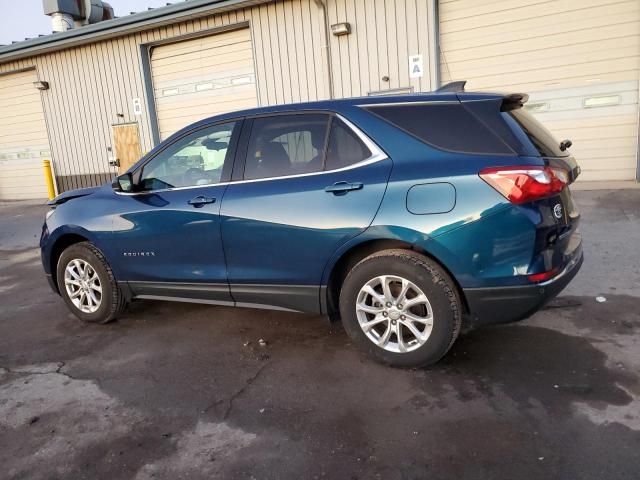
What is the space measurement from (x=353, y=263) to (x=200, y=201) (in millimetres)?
1269

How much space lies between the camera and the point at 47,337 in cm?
454

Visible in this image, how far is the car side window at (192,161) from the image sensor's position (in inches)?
160

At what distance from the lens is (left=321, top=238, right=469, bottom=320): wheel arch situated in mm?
3291

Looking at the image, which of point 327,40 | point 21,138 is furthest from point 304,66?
point 21,138

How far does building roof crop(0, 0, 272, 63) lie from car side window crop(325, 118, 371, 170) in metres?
8.25

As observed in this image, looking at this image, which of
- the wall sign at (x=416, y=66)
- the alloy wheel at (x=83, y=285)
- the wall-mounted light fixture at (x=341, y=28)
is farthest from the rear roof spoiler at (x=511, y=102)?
the wall-mounted light fixture at (x=341, y=28)

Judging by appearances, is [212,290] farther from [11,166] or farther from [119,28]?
[11,166]

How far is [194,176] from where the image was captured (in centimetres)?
418

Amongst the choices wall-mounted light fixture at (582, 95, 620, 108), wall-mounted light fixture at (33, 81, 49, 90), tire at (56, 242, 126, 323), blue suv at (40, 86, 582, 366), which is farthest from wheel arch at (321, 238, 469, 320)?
wall-mounted light fixture at (33, 81, 49, 90)

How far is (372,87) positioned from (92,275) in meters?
7.22

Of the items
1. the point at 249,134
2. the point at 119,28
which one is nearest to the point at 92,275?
the point at 249,134

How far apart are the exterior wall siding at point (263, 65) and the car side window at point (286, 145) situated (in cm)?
675

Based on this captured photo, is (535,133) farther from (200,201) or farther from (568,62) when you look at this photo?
(568,62)

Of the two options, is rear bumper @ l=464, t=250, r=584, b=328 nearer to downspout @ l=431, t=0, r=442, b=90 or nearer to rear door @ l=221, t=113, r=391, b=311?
rear door @ l=221, t=113, r=391, b=311
